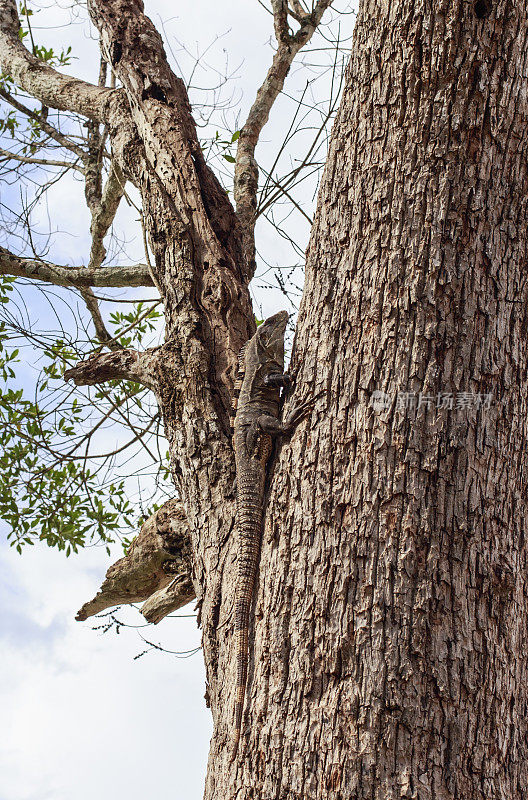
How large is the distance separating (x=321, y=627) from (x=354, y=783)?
0.35 metres

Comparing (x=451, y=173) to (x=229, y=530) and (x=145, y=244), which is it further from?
(x=145, y=244)

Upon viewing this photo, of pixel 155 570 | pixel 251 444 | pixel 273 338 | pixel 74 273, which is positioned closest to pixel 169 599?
pixel 155 570

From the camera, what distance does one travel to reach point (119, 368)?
326cm

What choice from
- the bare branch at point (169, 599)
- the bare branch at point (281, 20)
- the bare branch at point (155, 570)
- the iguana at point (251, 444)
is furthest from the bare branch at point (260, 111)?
the bare branch at point (169, 599)

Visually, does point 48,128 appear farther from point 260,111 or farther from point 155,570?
point 155,570

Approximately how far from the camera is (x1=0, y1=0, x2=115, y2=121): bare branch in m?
3.90

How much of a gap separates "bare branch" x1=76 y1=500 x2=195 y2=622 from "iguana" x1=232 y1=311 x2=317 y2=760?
1.92 feet

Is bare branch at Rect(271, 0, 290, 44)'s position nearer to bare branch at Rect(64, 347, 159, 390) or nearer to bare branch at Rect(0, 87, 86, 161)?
bare branch at Rect(0, 87, 86, 161)

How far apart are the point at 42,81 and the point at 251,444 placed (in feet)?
9.90

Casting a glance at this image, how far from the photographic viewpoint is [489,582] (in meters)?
1.78

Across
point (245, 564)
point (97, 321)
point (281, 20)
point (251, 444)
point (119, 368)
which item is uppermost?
Result: point (281, 20)

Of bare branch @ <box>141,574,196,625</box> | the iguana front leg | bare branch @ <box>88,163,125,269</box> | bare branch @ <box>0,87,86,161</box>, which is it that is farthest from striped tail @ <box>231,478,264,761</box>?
bare branch @ <box>0,87,86,161</box>

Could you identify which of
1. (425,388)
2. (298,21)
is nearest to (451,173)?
(425,388)

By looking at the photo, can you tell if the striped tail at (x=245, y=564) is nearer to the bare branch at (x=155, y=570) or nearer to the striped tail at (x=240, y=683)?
the striped tail at (x=240, y=683)
